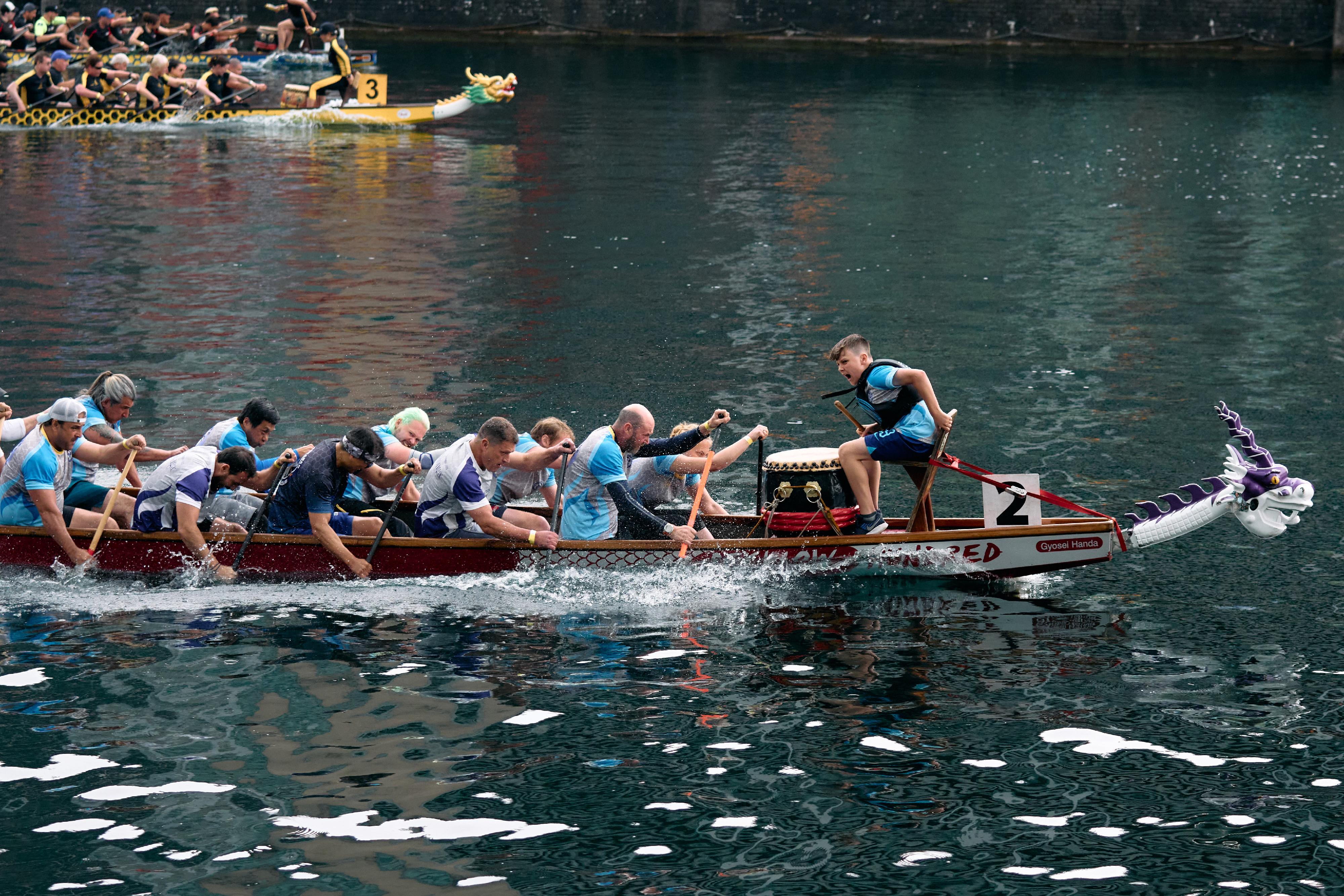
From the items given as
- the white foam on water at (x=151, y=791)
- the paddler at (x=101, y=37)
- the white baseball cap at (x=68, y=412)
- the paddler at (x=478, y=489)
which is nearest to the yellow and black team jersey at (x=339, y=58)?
the paddler at (x=101, y=37)

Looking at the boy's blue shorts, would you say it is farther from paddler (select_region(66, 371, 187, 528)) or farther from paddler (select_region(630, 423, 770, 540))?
paddler (select_region(66, 371, 187, 528))

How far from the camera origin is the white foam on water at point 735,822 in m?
8.99

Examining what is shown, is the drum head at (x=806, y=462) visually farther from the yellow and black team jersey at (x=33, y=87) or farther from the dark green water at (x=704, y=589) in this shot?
the yellow and black team jersey at (x=33, y=87)

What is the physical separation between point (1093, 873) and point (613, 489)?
5.31 metres

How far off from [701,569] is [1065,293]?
42.2 feet

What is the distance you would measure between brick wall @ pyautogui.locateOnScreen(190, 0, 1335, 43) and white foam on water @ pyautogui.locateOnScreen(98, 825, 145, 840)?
53.1 meters

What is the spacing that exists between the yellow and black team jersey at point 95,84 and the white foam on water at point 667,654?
33.4 meters

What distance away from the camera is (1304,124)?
40312mm

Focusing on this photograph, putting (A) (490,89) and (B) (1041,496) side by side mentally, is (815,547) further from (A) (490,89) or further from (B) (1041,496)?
(A) (490,89)

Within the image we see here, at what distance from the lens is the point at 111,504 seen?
42.5 feet

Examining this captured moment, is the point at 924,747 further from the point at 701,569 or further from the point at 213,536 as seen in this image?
the point at 213,536

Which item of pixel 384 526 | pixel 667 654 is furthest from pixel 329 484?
pixel 667 654

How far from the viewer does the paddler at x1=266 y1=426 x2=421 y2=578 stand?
12.1 m

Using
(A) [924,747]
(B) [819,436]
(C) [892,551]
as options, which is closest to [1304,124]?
(B) [819,436]
